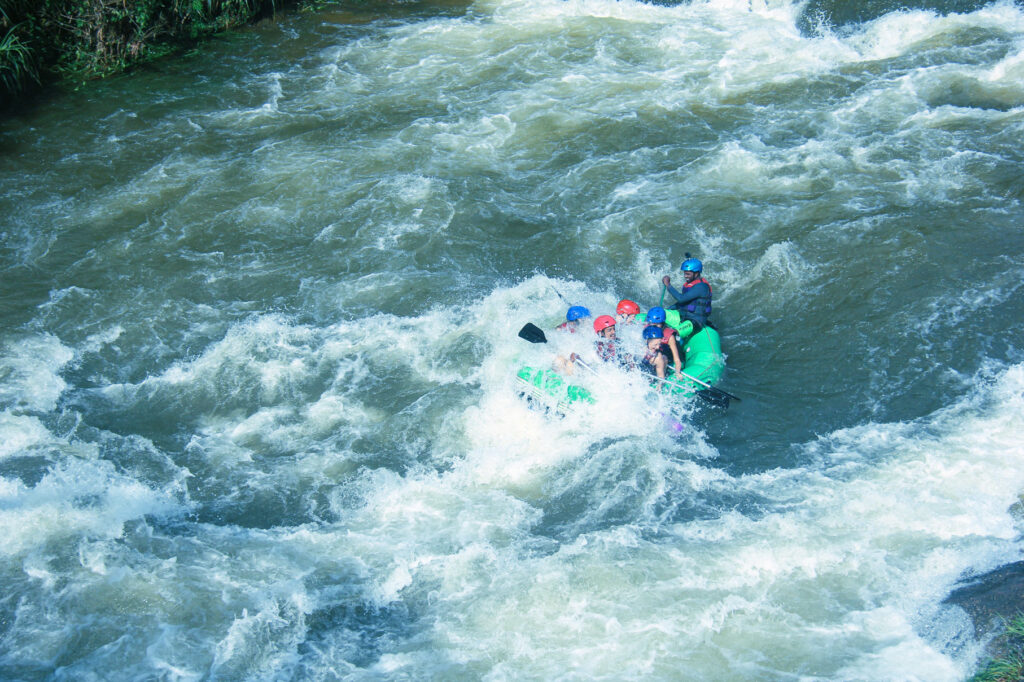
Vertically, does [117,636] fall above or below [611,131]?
below

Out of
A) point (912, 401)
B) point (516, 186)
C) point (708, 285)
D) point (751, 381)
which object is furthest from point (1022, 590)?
point (516, 186)

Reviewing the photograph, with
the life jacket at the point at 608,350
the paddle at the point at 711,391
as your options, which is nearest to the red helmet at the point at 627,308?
the life jacket at the point at 608,350

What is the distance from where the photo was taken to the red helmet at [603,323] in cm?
799

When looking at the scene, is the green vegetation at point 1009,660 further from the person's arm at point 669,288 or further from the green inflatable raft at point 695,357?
the person's arm at point 669,288

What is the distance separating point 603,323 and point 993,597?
377 centimetres

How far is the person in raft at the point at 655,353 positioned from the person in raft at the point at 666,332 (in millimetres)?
19

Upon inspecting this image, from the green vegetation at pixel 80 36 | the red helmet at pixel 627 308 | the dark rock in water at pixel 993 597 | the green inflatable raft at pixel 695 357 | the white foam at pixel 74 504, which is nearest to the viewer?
the dark rock in water at pixel 993 597

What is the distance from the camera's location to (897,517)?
644cm

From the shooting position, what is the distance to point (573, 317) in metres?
8.18

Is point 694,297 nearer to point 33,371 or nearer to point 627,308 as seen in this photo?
point 627,308

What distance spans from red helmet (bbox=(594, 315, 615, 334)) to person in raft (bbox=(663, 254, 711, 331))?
85 centimetres

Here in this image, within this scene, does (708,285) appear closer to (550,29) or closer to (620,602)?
(620,602)

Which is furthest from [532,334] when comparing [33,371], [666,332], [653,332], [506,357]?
[33,371]

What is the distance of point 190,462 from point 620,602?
12.4ft
